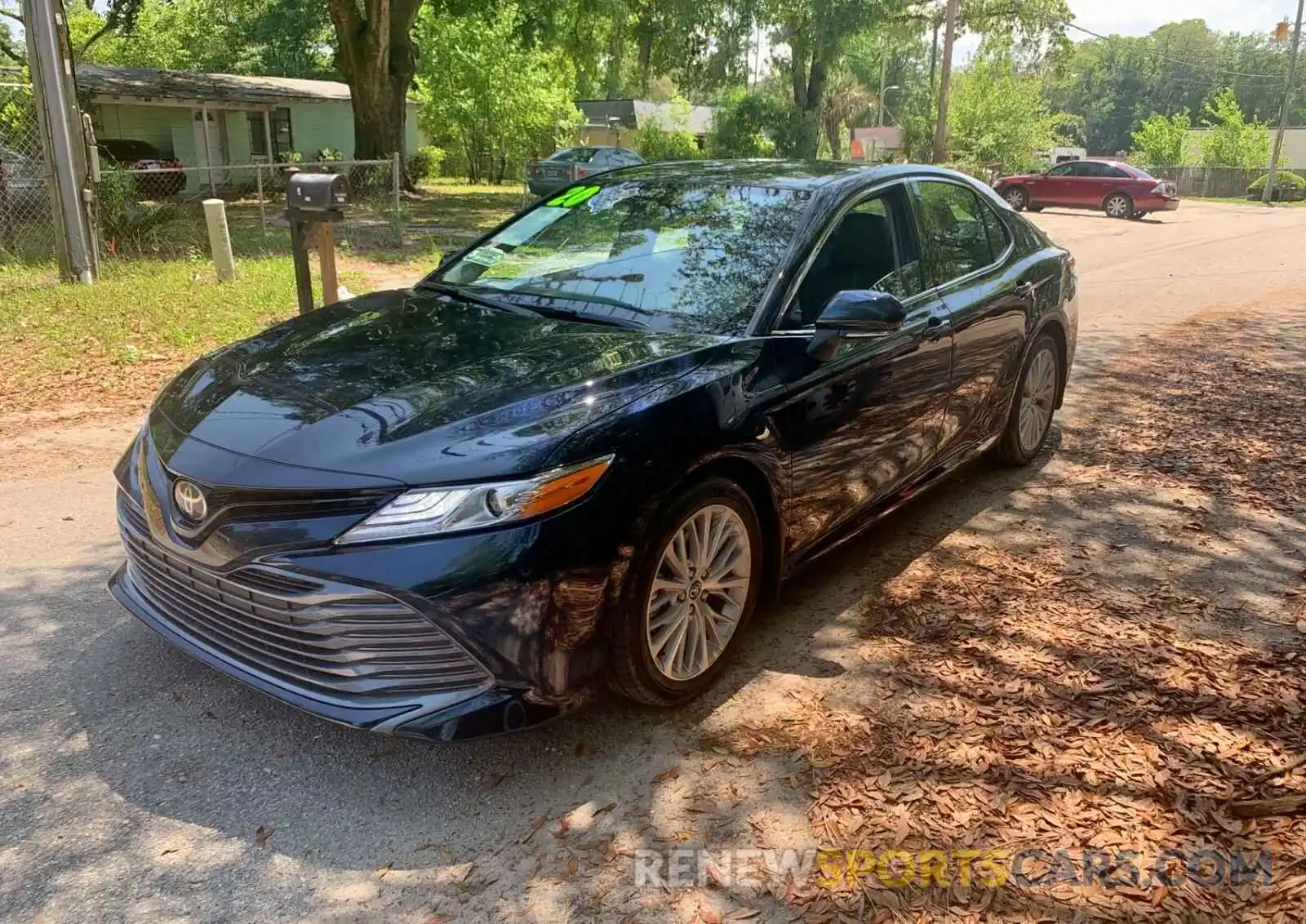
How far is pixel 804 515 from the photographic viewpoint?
3.54 metres

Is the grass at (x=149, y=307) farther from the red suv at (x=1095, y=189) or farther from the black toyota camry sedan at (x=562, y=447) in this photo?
the red suv at (x=1095, y=189)

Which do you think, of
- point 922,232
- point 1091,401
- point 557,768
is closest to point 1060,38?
point 1091,401

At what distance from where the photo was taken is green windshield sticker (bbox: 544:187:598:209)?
14.5 ft

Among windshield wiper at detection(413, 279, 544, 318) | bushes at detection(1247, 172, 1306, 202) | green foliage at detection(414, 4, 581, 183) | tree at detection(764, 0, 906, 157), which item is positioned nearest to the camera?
windshield wiper at detection(413, 279, 544, 318)

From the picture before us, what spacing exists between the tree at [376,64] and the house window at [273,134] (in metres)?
8.92

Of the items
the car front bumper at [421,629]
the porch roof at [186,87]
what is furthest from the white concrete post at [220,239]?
the porch roof at [186,87]

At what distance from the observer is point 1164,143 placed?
44688mm

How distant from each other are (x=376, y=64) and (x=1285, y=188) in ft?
122

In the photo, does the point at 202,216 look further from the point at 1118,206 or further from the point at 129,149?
the point at 1118,206

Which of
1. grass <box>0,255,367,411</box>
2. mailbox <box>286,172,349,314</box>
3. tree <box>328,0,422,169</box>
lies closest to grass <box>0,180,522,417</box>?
grass <box>0,255,367,411</box>

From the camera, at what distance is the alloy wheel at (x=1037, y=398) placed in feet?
17.5

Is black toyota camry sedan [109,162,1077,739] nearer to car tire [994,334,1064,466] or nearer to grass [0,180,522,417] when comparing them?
car tire [994,334,1064,466]

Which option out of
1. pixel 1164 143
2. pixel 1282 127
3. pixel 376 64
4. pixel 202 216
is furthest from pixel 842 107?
pixel 202 216

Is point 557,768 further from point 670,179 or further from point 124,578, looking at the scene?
point 670,179
